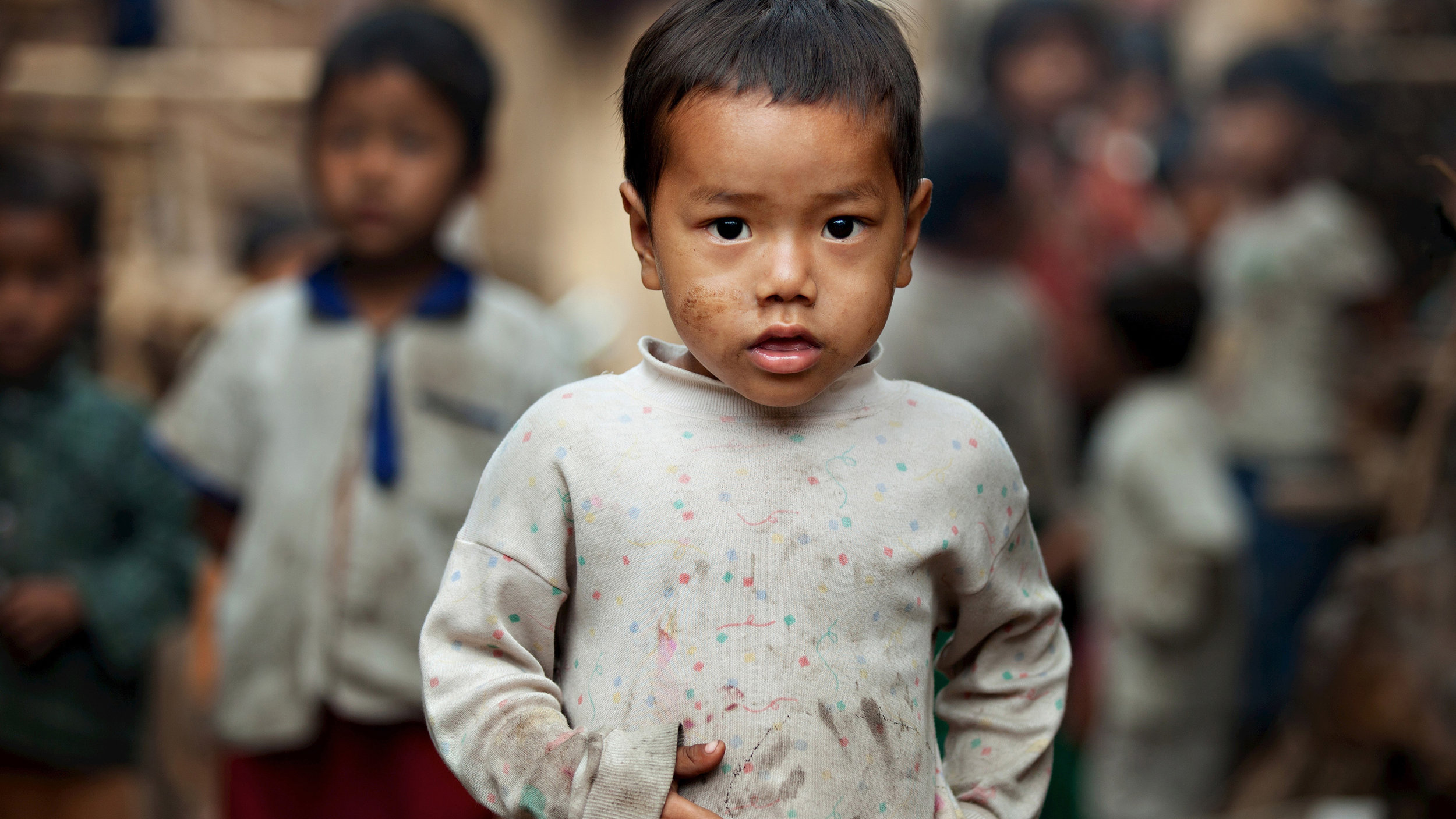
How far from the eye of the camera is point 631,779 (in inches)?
50.8

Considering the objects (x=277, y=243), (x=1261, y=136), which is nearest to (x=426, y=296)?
(x=277, y=243)

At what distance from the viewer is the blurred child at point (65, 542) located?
2898 millimetres

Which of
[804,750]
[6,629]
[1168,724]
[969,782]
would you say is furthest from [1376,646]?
[6,629]

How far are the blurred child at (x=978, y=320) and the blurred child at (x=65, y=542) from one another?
5.76ft

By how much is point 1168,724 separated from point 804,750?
306 cm

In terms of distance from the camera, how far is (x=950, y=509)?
57.1 inches

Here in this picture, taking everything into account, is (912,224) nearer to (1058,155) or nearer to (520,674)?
(520,674)

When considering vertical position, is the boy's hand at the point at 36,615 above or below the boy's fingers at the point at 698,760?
below

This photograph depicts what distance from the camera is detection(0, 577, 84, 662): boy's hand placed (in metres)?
2.85

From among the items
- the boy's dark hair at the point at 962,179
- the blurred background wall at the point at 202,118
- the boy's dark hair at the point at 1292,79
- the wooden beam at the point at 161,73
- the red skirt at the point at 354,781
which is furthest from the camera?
the boy's dark hair at the point at 1292,79

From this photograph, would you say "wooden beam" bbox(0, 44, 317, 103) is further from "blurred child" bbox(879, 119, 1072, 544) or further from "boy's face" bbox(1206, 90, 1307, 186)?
"boy's face" bbox(1206, 90, 1307, 186)

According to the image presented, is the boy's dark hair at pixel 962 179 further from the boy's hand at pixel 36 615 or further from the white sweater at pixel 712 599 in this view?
the white sweater at pixel 712 599

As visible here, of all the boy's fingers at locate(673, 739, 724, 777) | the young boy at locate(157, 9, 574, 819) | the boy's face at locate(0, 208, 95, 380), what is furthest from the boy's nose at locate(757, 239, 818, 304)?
the boy's face at locate(0, 208, 95, 380)

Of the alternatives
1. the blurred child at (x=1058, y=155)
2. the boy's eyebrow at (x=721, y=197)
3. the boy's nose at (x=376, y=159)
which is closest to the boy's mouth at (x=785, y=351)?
the boy's eyebrow at (x=721, y=197)
